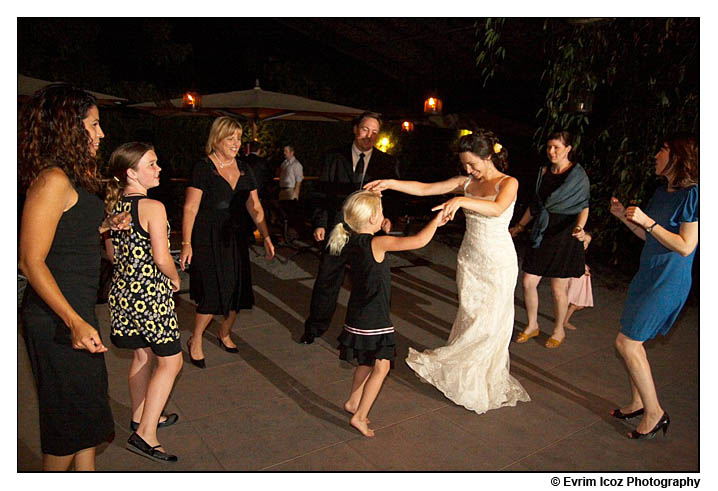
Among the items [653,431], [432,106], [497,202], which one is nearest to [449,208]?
[497,202]

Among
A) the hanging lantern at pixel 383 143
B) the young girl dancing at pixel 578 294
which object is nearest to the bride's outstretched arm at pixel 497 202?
the young girl dancing at pixel 578 294

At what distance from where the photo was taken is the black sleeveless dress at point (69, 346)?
2.06 meters

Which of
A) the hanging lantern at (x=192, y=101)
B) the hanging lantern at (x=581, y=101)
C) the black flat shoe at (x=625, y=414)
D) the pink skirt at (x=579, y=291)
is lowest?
the black flat shoe at (x=625, y=414)

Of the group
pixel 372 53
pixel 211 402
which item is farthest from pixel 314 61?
pixel 211 402

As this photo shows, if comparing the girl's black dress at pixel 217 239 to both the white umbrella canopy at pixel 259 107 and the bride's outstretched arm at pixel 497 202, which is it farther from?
the white umbrella canopy at pixel 259 107

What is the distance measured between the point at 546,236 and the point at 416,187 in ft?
5.34

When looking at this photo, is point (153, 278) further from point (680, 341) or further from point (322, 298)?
point (680, 341)

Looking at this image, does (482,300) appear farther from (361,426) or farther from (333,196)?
(333,196)

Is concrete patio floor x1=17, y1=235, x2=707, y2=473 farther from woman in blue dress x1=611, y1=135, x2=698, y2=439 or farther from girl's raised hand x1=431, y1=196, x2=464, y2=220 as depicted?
girl's raised hand x1=431, y1=196, x2=464, y2=220

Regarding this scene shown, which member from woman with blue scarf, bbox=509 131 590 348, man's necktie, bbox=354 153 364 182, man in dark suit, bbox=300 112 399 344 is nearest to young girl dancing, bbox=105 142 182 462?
man in dark suit, bbox=300 112 399 344

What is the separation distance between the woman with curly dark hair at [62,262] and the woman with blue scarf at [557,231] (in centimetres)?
343

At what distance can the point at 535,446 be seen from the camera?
120 inches

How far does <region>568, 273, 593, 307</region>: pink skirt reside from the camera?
204 inches
